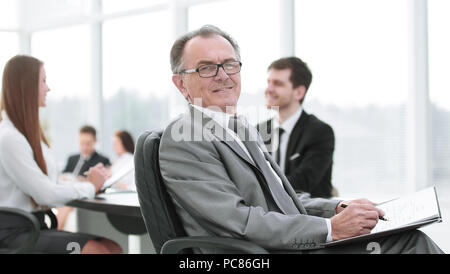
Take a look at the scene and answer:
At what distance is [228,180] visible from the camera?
4.82ft

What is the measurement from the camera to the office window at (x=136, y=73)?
19.1 feet

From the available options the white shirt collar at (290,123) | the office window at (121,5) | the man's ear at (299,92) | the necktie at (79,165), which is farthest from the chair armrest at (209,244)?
the office window at (121,5)

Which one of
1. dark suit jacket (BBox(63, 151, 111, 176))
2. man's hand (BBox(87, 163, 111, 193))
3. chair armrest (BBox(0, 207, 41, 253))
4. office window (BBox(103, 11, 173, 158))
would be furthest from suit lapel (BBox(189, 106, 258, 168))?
office window (BBox(103, 11, 173, 158))

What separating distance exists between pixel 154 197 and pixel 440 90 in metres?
3.05

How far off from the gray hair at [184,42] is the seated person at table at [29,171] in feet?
3.27

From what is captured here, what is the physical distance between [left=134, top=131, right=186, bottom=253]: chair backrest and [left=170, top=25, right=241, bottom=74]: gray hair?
0.33 m

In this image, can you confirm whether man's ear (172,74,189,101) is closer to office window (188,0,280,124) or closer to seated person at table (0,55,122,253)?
seated person at table (0,55,122,253)

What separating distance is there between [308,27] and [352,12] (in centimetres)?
47

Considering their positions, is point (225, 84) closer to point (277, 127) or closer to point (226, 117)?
point (226, 117)

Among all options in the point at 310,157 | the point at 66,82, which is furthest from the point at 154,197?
the point at 66,82

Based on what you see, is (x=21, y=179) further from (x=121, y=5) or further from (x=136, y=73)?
(x=121, y=5)

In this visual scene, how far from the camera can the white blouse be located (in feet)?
7.34

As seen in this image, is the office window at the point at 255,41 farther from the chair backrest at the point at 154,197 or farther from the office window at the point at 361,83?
the chair backrest at the point at 154,197
